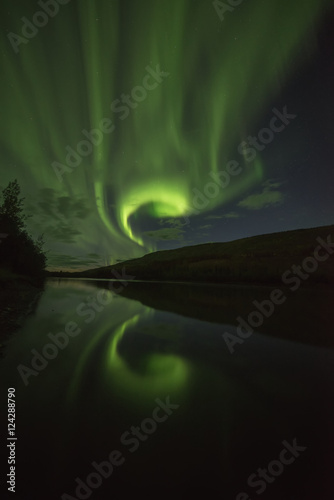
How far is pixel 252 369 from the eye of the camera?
6805 mm

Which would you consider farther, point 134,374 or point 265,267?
point 265,267

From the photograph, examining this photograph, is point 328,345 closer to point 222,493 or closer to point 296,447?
point 296,447

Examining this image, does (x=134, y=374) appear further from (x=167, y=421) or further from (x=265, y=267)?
(x=265, y=267)

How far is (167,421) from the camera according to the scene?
13.8 feet

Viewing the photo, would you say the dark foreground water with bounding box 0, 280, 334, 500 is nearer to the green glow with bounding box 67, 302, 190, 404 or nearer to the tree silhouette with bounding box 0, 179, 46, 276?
the green glow with bounding box 67, 302, 190, 404

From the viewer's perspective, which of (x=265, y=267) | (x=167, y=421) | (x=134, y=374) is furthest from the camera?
(x=265, y=267)

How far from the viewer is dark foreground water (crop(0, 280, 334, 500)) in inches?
114

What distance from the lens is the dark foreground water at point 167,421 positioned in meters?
2.91

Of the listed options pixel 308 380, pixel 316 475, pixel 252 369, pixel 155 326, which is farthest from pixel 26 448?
pixel 155 326

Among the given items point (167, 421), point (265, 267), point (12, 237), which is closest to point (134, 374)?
point (167, 421)

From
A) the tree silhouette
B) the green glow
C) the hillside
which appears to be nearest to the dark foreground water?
the green glow

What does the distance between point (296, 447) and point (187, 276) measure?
93.9 metres

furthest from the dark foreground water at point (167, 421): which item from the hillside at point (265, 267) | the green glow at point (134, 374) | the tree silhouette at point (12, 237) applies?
the hillside at point (265, 267)

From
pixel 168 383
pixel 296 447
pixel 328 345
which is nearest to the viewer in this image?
pixel 296 447
